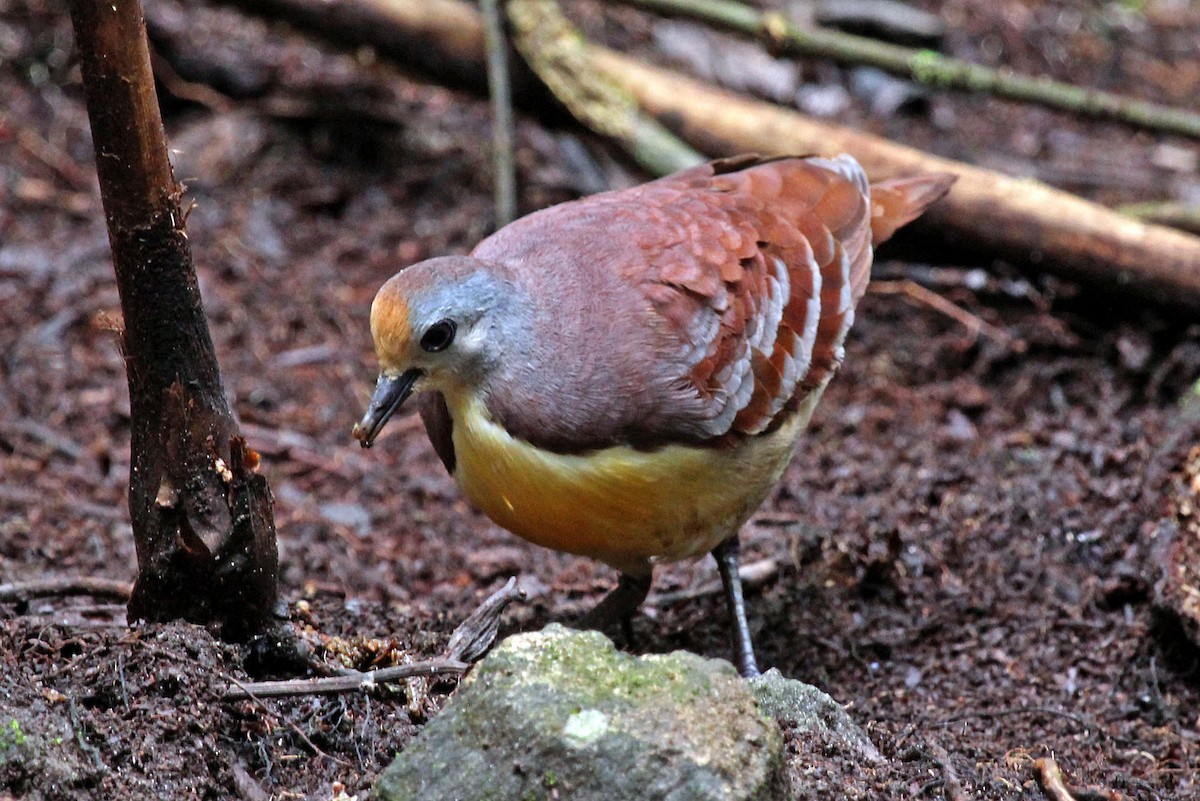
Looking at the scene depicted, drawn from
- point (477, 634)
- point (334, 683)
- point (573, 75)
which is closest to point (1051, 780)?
point (477, 634)

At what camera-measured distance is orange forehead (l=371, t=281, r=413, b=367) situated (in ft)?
12.7

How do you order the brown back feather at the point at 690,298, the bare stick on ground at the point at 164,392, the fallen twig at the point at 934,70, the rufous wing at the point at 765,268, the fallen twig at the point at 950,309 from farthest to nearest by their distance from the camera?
the fallen twig at the point at 934,70 → the fallen twig at the point at 950,309 → the rufous wing at the point at 765,268 → the brown back feather at the point at 690,298 → the bare stick on ground at the point at 164,392

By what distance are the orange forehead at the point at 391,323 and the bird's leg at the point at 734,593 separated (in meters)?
1.56

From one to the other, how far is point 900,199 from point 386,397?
272cm

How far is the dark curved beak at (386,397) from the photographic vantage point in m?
3.93

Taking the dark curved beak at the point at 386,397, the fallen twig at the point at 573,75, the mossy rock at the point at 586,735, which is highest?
the mossy rock at the point at 586,735

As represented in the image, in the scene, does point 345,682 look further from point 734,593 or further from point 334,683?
point 734,593

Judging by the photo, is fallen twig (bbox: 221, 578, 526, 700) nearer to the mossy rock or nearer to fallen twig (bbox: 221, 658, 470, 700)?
fallen twig (bbox: 221, 658, 470, 700)

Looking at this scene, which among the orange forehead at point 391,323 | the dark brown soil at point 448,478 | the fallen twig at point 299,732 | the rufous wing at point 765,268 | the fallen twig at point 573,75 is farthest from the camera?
the fallen twig at point 573,75

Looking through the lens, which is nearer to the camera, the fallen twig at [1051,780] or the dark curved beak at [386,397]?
the fallen twig at [1051,780]

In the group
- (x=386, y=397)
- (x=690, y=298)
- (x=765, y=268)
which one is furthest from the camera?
(x=765, y=268)

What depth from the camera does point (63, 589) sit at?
13.1 feet

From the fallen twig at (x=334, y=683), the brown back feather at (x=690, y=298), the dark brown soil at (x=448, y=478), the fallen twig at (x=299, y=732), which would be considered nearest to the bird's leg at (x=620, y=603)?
the dark brown soil at (x=448, y=478)

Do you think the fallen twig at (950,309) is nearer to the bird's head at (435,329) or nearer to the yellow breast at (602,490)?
the yellow breast at (602,490)
